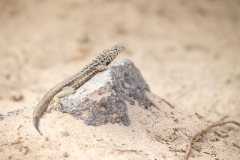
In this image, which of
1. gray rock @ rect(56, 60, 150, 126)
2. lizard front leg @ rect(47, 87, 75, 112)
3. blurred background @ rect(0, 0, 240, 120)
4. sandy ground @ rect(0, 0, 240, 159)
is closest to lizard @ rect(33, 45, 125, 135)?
lizard front leg @ rect(47, 87, 75, 112)

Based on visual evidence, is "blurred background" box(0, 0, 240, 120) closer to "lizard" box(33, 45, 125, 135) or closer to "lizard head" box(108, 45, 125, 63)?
"lizard" box(33, 45, 125, 135)

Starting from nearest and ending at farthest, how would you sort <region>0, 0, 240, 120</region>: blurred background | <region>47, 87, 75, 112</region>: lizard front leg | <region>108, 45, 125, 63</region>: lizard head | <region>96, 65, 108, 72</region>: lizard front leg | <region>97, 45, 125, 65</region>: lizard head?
<region>47, 87, 75, 112</region>: lizard front leg
<region>96, 65, 108, 72</region>: lizard front leg
<region>97, 45, 125, 65</region>: lizard head
<region>108, 45, 125, 63</region>: lizard head
<region>0, 0, 240, 120</region>: blurred background

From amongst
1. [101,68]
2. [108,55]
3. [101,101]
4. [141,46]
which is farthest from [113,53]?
[141,46]

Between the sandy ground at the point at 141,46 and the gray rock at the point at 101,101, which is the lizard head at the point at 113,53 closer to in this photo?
the gray rock at the point at 101,101

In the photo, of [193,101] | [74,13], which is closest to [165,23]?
[74,13]

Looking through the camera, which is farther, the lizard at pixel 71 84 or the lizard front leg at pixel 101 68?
the lizard front leg at pixel 101 68

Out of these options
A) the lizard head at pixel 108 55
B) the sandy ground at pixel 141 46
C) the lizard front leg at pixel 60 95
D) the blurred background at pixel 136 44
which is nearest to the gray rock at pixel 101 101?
the lizard front leg at pixel 60 95

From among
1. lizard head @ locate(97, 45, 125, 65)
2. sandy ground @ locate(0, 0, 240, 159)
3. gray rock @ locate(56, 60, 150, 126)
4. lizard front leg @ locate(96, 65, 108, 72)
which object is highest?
sandy ground @ locate(0, 0, 240, 159)

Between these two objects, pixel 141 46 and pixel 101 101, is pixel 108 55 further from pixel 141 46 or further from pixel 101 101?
pixel 141 46
